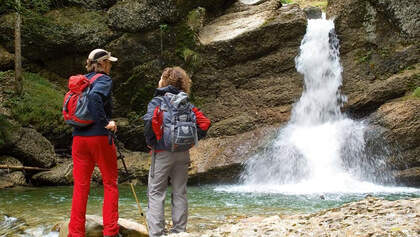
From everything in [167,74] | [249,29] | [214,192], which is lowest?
[214,192]

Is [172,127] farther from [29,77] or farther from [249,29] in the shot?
[29,77]

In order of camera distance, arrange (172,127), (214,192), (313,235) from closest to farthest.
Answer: (313,235) < (172,127) < (214,192)

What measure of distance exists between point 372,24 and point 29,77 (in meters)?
12.2

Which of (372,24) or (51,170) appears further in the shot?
(372,24)

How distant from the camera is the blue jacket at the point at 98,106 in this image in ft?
13.4

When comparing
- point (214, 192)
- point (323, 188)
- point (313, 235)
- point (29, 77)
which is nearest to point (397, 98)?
point (323, 188)

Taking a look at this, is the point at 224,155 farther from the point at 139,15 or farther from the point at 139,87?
the point at 139,15

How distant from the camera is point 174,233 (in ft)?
13.9

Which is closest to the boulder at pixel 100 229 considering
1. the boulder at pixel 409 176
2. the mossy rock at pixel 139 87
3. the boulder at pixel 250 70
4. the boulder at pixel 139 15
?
the boulder at pixel 409 176

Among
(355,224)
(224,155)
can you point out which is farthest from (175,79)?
(224,155)

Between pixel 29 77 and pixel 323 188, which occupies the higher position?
pixel 29 77

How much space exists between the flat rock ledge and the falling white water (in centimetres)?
491

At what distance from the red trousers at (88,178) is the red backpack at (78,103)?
20 cm

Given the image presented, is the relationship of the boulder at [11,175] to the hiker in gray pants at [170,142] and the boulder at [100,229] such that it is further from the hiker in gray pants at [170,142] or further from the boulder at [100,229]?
the hiker in gray pants at [170,142]
